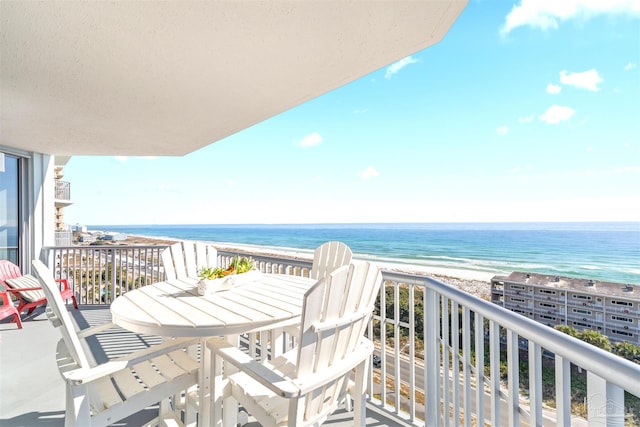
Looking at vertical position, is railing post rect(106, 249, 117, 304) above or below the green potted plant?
below

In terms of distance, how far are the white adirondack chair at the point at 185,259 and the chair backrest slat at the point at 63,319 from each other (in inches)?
48.9

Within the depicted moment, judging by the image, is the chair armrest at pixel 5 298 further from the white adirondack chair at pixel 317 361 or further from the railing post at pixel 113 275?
the white adirondack chair at pixel 317 361

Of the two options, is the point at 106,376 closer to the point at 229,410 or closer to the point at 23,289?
the point at 229,410

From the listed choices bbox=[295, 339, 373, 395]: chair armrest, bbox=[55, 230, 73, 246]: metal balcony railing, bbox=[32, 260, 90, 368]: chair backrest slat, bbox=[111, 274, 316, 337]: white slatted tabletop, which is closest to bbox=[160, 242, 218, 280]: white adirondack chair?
bbox=[111, 274, 316, 337]: white slatted tabletop

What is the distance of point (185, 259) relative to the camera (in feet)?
9.68

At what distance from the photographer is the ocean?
17281mm

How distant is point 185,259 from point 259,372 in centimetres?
197

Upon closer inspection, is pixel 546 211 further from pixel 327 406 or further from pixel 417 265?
pixel 327 406

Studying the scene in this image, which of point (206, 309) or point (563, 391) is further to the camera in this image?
point (206, 309)

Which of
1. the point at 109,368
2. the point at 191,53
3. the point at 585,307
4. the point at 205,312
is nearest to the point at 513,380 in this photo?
the point at 205,312

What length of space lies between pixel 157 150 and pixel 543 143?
90.5ft

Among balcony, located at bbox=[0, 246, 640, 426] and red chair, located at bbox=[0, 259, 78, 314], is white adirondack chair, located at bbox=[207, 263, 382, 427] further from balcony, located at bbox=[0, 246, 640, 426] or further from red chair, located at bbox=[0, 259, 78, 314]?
red chair, located at bbox=[0, 259, 78, 314]

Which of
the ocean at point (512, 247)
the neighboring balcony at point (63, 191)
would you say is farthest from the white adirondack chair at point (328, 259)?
the ocean at point (512, 247)

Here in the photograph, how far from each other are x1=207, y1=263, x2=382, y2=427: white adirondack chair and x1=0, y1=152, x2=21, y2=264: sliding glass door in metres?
5.30
